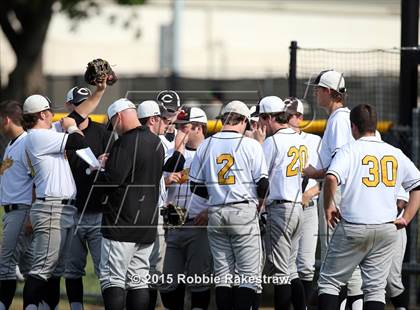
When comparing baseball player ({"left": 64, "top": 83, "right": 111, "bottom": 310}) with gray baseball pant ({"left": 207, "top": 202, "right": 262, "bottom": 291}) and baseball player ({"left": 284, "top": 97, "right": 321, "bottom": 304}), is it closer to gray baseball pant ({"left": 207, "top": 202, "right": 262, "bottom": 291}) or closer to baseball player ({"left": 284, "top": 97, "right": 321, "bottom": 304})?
gray baseball pant ({"left": 207, "top": 202, "right": 262, "bottom": 291})

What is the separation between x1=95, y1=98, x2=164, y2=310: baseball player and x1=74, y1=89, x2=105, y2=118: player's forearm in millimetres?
395

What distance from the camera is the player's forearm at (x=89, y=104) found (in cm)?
1031

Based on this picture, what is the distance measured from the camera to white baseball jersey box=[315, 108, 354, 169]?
1034 cm

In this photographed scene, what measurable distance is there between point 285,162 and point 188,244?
1.29 m

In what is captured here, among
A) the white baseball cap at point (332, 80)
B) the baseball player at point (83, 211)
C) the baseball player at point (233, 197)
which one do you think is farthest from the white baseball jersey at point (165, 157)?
the white baseball cap at point (332, 80)

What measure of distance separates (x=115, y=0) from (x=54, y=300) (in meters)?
22.3

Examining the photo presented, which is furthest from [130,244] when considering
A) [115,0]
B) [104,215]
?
[115,0]

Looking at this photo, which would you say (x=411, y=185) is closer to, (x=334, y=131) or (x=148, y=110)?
(x=334, y=131)

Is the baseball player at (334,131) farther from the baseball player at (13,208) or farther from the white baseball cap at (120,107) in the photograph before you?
the baseball player at (13,208)

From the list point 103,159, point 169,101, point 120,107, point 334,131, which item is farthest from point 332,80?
point 103,159

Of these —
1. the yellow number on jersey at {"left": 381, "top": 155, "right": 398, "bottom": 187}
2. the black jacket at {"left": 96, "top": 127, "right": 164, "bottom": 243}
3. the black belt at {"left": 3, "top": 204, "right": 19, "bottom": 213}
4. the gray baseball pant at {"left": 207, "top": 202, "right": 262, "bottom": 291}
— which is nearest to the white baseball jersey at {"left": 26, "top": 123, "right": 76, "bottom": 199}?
the black belt at {"left": 3, "top": 204, "right": 19, "bottom": 213}

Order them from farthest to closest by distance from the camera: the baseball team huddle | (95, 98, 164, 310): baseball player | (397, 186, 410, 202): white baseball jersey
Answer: (397, 186, 410, 202): white baseball jersey, (95, 98, 164, 310): baseball player, the baseball team huddle

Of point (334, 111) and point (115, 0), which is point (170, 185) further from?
point (115, 0)

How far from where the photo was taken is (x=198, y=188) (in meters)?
10.4
